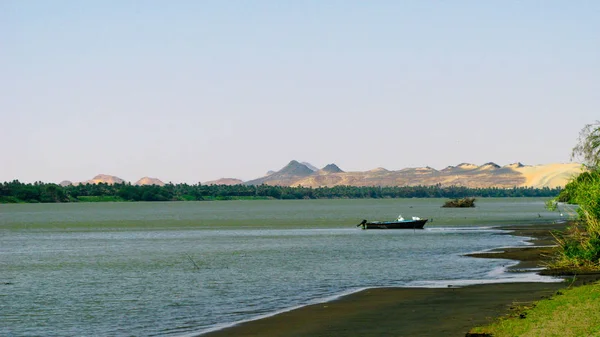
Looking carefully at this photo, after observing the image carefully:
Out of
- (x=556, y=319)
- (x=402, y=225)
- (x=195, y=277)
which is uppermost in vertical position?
(x=402, y=225)

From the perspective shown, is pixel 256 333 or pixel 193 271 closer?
pixel 256 333

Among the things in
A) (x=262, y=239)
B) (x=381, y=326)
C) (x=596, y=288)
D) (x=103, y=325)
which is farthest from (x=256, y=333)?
(x=262, y=239)

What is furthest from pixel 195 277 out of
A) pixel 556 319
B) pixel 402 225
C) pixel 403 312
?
pixel 402 225

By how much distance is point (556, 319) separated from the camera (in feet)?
73.2

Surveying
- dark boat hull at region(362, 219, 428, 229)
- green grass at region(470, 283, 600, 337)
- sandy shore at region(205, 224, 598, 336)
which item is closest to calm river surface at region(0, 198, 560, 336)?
sandy shore at region(205, 224, 598, 336)

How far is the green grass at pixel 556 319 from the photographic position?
20469 millimetres

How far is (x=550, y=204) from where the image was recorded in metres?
43.0

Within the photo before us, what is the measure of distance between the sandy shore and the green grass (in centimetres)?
97

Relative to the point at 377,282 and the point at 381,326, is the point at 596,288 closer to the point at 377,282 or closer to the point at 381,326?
the point at 381,326

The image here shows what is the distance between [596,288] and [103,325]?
16751mm

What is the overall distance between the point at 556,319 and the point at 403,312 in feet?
21.9

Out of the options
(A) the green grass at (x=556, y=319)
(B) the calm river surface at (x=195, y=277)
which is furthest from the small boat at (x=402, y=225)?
(A) the green grass at (x=556, y=319)

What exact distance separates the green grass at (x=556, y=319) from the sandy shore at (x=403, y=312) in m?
0.97

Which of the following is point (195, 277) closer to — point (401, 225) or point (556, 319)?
point (556, 319)
